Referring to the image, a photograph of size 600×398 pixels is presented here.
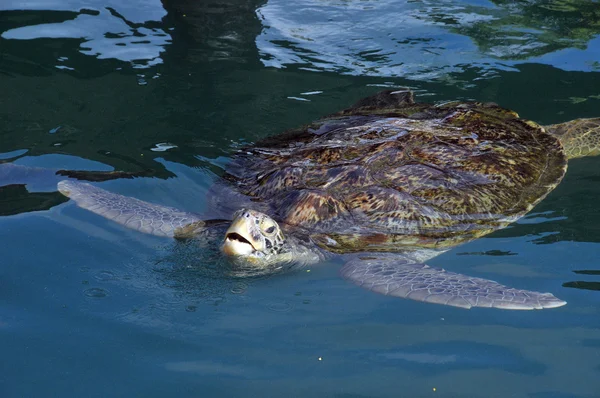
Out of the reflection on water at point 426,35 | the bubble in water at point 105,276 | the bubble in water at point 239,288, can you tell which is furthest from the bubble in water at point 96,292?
the reflection on water at point 426,35

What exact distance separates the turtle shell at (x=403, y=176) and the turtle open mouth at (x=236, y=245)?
499 mm

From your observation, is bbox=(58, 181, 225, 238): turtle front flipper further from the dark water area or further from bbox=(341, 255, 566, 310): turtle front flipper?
bbox=(341, 255, 566, 310): turtle front flipper

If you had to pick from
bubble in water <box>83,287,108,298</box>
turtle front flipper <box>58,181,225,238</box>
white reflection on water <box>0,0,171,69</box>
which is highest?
white reflection on water <box>0,0,171,69</box>

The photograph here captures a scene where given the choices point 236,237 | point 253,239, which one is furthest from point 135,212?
point 253,239

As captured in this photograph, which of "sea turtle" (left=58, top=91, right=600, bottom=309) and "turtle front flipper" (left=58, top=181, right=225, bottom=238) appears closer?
"sea turtle" (left=58, top=91, right=600, bottom=309)

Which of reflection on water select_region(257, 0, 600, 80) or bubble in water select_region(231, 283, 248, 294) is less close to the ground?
reflection on water select_region(257, 0, 600, 80)

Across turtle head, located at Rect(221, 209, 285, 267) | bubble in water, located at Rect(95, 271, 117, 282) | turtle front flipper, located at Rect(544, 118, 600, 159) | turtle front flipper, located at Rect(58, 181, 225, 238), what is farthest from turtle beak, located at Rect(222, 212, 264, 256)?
turtle front flipper, located at Rect(544, 118, 600, 159)

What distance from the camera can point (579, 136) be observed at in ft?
23.5

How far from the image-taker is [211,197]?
6.47 m

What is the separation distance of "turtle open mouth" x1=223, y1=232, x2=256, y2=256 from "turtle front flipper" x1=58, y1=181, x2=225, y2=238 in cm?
54

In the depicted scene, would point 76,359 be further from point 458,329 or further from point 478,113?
point 478,113

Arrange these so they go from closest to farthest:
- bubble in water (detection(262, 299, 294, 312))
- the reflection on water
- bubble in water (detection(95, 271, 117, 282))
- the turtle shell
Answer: bubble in water (detection(262, 299, 294, 312)) < bubble in water (detection(95, 271, 117, 282)) < the turtle shell < the reflection on water

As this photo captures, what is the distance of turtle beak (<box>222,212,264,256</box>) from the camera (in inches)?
A: 213

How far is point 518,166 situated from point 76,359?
437cm
